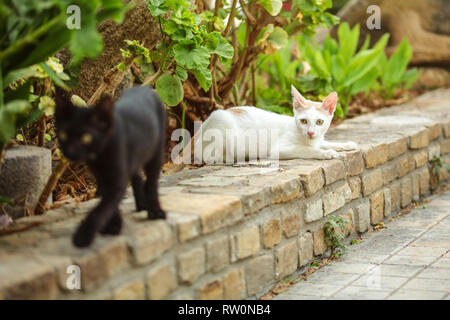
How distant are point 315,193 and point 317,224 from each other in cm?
19

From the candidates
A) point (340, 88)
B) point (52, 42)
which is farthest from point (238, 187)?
point (340, 88)

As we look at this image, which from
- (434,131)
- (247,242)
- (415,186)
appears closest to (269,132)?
(247,242)

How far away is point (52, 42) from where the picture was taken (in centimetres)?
240

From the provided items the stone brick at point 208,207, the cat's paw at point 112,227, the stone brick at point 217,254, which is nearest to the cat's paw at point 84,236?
the cat's paw at point 112,227

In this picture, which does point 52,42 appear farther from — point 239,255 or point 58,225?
point 239,255

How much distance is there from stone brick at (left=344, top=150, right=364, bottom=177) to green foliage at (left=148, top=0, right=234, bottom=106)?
3.28 feet

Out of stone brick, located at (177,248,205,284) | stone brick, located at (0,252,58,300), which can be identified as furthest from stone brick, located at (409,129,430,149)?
stone brick, located at (0,252,58,300)

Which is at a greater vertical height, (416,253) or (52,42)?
(52,42)

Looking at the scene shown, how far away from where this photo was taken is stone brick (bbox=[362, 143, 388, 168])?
165 inches

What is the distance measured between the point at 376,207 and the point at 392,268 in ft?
3.18

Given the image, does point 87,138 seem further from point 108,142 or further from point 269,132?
point 269,132

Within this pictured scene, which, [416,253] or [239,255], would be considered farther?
[416,253]

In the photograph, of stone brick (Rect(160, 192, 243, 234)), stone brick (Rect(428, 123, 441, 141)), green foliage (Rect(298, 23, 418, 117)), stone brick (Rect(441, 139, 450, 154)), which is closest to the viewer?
stone brick (Rect(160, 192, 243, 234))

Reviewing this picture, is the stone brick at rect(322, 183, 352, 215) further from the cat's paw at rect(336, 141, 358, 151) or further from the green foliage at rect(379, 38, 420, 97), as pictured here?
the green foliage at rect(379, 38, 420, 97)
